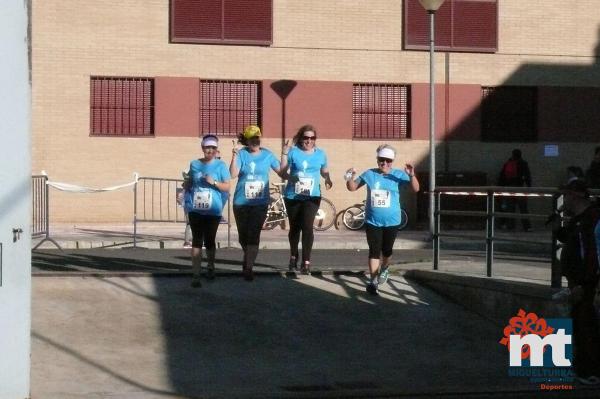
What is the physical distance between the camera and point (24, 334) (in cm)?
935

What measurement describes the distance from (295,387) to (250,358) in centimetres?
115

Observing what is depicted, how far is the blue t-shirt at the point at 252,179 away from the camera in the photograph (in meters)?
14.9

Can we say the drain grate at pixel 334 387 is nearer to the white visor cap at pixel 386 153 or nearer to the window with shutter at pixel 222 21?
the white visor cap at pixel 386 153

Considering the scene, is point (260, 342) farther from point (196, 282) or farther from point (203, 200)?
point (203, 200)

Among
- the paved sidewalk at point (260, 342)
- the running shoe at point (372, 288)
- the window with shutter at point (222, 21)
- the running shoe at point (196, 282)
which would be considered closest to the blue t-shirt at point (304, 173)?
the paved sidewalk at point (260, 342)

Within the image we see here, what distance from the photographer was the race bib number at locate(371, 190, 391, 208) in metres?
14.7

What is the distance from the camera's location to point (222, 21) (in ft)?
98.3

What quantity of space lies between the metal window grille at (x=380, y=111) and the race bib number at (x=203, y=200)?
1659cm

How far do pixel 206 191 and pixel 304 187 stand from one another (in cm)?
147

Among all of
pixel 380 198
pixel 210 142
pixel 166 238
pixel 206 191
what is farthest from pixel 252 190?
pixel 166 238

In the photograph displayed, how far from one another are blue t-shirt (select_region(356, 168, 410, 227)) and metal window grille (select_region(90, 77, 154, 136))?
15.7 meters

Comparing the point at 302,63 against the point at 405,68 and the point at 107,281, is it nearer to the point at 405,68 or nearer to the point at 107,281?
the point at 405,68

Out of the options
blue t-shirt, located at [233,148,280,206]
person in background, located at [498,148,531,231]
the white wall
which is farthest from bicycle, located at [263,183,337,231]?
the white wall

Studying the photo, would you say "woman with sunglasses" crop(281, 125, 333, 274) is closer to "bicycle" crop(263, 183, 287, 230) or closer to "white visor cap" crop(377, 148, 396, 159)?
"white visor cap" crop(377, 148, 396, 159)
